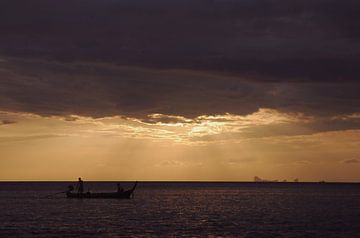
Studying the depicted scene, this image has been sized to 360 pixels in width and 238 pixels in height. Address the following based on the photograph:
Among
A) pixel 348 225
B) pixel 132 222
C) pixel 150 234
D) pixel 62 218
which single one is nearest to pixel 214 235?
pixel 150 234

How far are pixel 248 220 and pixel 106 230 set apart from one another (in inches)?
850

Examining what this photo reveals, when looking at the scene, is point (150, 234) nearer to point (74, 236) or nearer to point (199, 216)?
point (74, 236)

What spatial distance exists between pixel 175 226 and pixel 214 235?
9.60m

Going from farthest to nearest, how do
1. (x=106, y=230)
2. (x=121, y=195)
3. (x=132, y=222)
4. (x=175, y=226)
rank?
(x=121, y=195), (x=132, y=222), (x=175, y=226), (x=106, y=230)

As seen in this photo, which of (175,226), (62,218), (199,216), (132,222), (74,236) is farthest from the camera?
(199,216)

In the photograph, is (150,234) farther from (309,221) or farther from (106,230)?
(309,221)

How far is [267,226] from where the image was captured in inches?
2633

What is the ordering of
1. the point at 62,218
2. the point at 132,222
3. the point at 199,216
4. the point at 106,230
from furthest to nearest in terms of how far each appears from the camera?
the point at 199,216 < the point at 62,218 < the point at 132,222 < the point at 106,230

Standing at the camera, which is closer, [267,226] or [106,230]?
[106,230]

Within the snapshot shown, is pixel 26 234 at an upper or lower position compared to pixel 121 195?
lower

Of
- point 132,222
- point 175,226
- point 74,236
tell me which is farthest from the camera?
point 132,222

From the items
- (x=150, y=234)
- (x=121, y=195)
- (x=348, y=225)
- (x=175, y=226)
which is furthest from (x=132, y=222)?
(x=121, y=195)

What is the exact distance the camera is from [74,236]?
55.7m

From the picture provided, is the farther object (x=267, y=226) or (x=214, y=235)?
(x=267, y=226)
